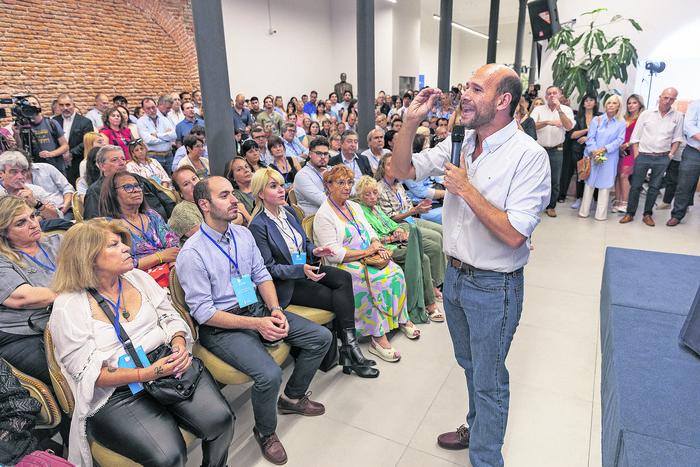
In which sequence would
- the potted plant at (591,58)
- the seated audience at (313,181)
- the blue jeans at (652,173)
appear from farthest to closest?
the potted plant at (591,58), the blue jeans at (652,173), the seated audience at (313,181)

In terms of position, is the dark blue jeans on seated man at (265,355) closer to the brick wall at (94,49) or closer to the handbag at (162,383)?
the handbag at (162,383)

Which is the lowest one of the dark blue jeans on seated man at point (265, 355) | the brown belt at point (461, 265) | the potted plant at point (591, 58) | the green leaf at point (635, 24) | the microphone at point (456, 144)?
the dark blue jeans on seated man at point (265, 355)

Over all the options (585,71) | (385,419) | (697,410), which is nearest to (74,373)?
(385,419)

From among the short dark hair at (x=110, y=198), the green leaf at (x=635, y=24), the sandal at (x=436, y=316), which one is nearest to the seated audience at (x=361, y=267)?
the sandal at (x=436, y=316)

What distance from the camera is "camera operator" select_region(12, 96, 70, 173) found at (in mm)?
5023

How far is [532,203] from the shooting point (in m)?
1.45

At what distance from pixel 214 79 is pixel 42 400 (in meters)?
2.65

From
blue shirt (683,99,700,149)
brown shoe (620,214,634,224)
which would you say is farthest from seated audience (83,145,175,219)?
blue shirt (683,99,700,149)

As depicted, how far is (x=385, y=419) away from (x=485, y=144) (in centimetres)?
154

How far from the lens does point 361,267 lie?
2908 millimetres

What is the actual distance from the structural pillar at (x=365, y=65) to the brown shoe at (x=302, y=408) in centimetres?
400

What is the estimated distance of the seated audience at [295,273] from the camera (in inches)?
99.7

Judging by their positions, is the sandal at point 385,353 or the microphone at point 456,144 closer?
the microphone at point 456,144

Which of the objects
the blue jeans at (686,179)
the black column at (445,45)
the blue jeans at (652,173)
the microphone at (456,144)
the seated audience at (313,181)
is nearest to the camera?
the microphone at (456,144)
